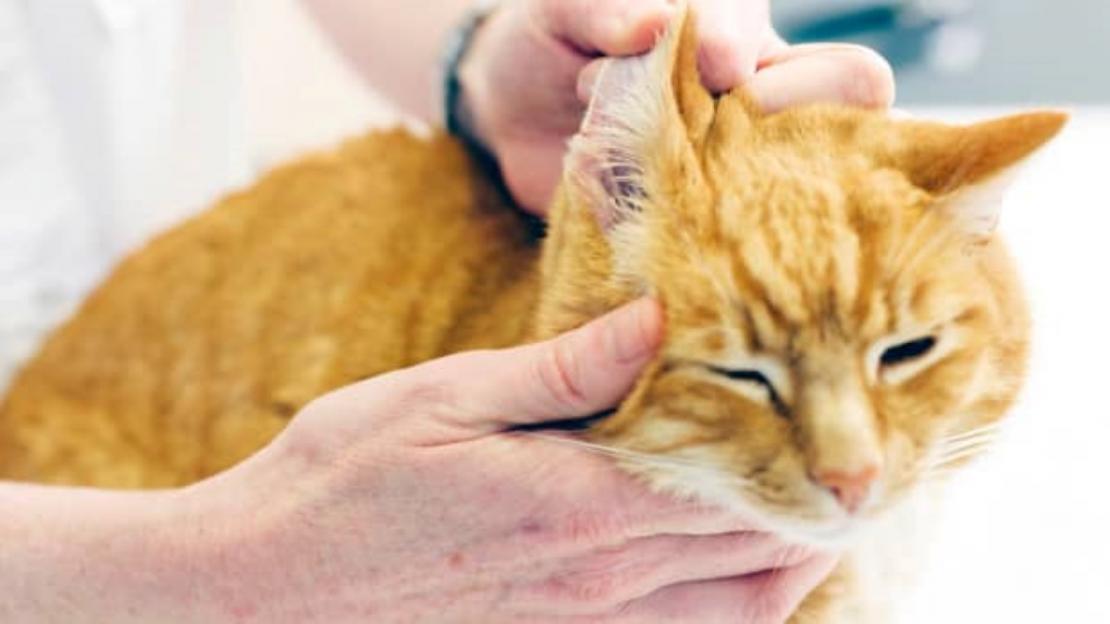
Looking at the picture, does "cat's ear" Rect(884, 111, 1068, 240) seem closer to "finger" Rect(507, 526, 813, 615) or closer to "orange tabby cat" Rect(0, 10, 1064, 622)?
"orange tabby cat" Rect(0, 10, 1064, 622)

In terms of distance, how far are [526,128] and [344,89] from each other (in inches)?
49.8

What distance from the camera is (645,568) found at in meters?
0.83

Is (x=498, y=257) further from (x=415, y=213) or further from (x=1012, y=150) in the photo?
(x=1012, y=150)

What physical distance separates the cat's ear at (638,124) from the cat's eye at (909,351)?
0.17m

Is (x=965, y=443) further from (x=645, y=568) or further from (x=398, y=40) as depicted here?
(x=398, y=40)

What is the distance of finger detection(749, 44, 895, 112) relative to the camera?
33.8 inches

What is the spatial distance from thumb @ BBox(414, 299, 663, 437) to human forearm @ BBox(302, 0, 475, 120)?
0.63m

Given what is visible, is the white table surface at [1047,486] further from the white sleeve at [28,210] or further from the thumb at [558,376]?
the white sleeve at [28,210]

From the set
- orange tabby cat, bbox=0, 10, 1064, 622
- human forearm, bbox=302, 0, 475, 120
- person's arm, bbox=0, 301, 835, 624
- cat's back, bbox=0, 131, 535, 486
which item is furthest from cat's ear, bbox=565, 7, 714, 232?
human forearm, bbox=302, 0, 475, 120

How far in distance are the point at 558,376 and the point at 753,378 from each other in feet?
0.38

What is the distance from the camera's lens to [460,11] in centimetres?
140

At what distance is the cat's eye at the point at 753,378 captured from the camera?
2.50ft

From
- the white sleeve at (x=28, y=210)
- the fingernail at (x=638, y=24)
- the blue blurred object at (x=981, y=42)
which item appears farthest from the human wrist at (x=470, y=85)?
the blue blurred object at (x=981, y=42)

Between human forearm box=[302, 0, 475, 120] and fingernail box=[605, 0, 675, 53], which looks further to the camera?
human forearm box=[302, 0, 475, 120]
